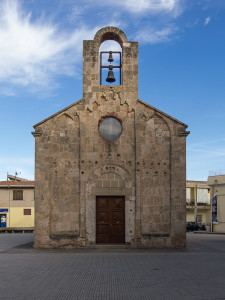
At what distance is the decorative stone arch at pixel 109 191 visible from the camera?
20281 mm

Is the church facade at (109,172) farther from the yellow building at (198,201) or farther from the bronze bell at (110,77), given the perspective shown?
the yellow building at (198,201)

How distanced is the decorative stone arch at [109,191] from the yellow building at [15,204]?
29999 mm

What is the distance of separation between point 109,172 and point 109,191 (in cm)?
94

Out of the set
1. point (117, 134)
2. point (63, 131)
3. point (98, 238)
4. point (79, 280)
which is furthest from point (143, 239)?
point (79, 280)

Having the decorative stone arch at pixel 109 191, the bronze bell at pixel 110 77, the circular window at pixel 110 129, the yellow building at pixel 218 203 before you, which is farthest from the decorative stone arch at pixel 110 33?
the yellow building at pixel 218 203

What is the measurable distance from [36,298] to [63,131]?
495 inches

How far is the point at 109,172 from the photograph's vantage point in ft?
67.6

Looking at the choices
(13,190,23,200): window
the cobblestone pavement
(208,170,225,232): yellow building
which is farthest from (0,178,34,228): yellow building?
the cobblestone pavement

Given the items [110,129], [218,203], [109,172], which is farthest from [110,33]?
[218,203]

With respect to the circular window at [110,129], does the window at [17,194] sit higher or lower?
lower

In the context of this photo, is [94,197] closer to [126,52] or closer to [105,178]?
[105,178]

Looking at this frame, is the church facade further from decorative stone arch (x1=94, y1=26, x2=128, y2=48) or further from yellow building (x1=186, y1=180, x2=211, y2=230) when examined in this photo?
yellow building (x1=186, y1=180, x2=211, y2=230)

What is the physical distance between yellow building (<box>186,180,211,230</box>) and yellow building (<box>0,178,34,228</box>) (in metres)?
26.0

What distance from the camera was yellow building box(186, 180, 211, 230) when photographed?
63875 millimetres
